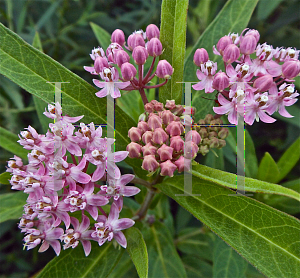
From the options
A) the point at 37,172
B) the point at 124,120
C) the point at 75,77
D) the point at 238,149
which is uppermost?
the point at 75,77

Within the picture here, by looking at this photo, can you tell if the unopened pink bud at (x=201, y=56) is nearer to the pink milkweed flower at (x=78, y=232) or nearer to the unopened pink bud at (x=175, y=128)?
the unopened pink bud at (x=175, y=128)

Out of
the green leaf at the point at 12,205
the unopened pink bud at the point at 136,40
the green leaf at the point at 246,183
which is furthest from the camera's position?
the green leaf at the point at 12,205

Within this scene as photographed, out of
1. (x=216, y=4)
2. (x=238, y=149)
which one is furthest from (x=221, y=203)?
(x=216, y=4)

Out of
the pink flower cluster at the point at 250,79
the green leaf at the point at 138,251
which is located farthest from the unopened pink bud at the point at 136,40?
the green leaf at the point at 138,251

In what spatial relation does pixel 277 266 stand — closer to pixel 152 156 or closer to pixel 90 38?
pixel 152 156

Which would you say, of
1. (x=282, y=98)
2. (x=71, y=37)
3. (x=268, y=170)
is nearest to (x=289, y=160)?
(x=268, y=170)

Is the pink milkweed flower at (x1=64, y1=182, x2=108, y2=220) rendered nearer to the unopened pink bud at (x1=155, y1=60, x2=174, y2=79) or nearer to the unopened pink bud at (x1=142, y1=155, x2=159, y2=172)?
the unopened pink bud at (x1=142, y1=155, x2=159, y2=172)
